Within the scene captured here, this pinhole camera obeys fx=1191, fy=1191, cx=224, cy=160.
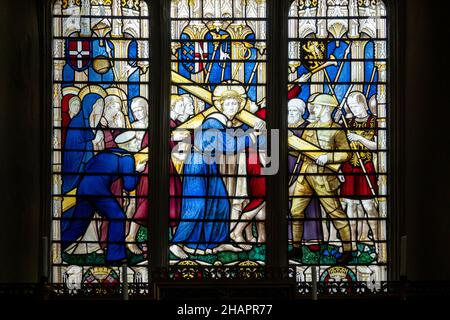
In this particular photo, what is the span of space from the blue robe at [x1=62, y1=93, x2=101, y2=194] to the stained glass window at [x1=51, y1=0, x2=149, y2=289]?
0.04 ft

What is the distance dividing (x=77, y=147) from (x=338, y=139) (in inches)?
116

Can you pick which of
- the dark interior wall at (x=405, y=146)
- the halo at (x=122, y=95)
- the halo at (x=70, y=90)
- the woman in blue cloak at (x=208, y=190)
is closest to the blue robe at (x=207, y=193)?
the woman in blue cloak at (x=208, y=190)

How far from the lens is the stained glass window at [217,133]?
1323cm

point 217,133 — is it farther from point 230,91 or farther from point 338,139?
point 338,139

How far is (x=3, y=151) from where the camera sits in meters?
12.1

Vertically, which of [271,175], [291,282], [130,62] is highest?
[130,62]

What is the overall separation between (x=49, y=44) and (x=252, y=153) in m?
2.59

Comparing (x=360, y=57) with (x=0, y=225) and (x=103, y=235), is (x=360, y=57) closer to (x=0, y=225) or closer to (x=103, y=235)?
(x=103, y=235)

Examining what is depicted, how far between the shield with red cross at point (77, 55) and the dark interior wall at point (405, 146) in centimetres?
→ 42

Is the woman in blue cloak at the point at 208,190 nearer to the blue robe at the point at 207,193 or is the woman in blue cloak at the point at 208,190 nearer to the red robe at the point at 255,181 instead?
the blue robe at the point at 207,193
